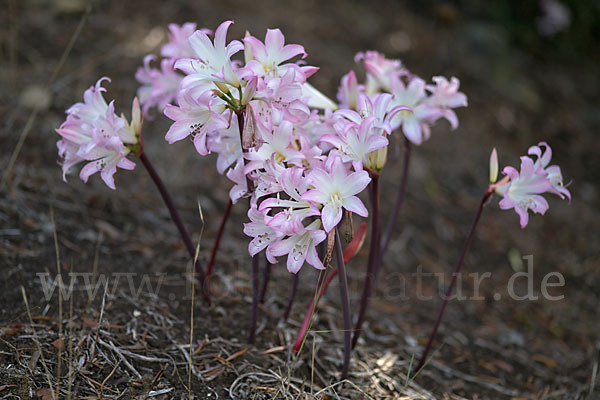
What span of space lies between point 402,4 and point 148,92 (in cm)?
471

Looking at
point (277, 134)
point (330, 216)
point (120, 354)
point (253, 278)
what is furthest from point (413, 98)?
point (120, 354)

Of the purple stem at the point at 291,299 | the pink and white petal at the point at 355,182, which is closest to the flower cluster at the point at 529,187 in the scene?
the pink and white petal at the point at 355,182

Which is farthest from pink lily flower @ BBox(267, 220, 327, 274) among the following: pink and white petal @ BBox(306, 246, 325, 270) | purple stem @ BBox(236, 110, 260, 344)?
purple stem @ BBox(236, 110, 260, 344)

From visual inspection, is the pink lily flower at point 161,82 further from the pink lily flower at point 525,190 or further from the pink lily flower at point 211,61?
the pink lily flower at point 525,190

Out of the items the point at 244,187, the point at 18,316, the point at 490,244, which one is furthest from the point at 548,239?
the point at 18,316

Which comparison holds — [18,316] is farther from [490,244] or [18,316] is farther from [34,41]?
[490,244]

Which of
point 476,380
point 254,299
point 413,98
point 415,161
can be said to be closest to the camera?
point 254,299

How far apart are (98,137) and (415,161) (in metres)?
3.22

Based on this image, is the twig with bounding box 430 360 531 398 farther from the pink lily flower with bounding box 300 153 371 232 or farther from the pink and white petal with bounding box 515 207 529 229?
the pink lily flower with bounding box 300 153 371 232

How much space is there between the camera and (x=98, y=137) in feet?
6.46

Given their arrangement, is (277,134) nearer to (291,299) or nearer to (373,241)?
(373,241)

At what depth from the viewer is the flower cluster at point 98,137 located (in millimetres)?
2000

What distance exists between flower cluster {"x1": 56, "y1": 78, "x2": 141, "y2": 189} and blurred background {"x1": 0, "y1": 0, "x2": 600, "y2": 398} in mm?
761

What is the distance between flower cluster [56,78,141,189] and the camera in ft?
6.56
